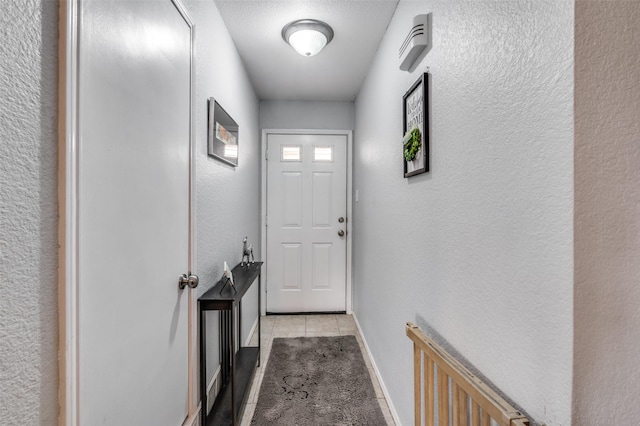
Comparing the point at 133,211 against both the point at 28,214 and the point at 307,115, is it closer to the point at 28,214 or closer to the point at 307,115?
the point at 28,214

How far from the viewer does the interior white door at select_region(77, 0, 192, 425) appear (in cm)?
78

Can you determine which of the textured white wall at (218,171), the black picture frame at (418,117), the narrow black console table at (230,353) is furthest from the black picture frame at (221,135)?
the black picture frame at (418,117)

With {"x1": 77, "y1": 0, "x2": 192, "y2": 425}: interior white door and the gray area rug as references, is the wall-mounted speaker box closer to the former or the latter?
{"x1": 77, "y1": 0, "x2": 192, "y2": 425}: interior white door

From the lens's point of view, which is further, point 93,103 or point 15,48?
point 93,103

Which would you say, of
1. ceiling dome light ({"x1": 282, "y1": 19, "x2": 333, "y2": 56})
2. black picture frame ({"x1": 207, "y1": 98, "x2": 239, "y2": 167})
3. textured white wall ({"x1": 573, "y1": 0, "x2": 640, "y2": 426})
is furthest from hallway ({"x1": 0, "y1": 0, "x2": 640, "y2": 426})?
ceiling dome light ({"x1": 282, "y1": 19, "x2": 333, "y2": 56})

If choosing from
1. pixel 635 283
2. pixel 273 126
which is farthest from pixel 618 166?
pixel 273 126

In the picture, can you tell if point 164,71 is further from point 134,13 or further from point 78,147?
point 78,147

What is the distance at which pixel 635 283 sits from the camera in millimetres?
582

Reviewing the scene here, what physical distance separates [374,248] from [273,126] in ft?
6.12

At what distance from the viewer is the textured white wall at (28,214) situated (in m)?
0.57

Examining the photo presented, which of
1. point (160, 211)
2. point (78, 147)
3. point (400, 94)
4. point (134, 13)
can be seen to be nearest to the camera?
point (78, 147)

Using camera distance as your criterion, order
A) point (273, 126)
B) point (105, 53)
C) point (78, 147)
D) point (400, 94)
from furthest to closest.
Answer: point (273, 126) < point (400, 94) < point (105, 53) < point (78, 147)

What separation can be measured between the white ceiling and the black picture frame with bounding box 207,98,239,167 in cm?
59

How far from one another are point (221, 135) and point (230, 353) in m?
1.32
